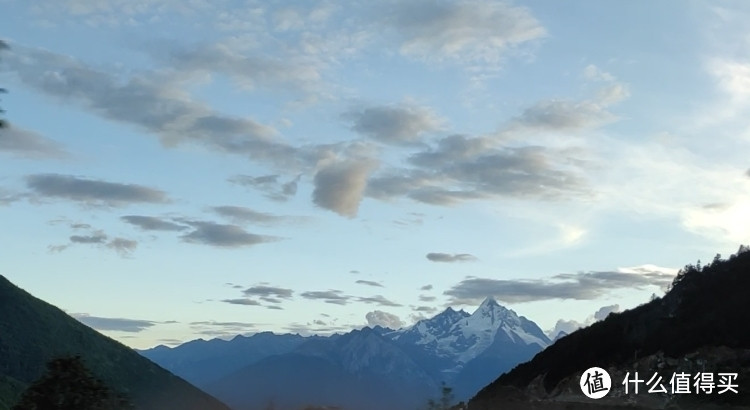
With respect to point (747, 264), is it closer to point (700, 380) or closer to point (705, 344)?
point (705, 344)

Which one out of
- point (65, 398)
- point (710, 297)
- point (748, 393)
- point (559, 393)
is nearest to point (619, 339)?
point (710, 297)

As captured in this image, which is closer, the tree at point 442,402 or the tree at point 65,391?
the tree at point 65,391

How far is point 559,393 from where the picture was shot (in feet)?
427

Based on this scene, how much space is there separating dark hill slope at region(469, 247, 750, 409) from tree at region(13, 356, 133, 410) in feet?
338

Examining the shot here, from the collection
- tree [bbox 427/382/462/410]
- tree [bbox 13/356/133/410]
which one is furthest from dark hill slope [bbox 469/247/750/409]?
tree [bbox 13/356/133/410]

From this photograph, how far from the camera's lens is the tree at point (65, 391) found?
3222 cm

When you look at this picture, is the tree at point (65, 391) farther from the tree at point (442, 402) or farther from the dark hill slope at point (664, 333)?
the dark hill slope at point (664, 333)

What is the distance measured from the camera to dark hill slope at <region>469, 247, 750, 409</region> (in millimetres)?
129125

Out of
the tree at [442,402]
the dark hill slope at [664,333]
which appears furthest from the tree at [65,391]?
the dark hill slope at [664,333]

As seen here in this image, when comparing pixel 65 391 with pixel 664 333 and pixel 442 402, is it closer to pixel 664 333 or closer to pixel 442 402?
pixel 442 402

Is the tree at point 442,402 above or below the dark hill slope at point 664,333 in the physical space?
below

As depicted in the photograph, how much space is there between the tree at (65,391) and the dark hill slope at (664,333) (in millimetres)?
103039

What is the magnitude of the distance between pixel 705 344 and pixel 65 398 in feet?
376

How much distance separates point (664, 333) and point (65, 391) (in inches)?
5006
